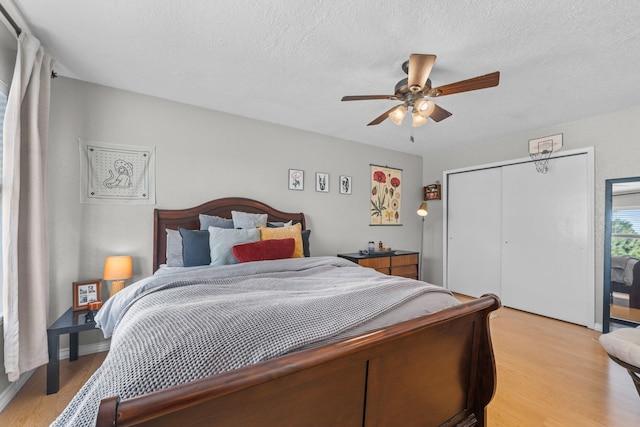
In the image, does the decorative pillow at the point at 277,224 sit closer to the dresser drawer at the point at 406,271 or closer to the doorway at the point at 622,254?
the dresser drawer at the point at 406,271

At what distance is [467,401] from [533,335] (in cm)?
214

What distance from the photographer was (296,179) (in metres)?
3.63

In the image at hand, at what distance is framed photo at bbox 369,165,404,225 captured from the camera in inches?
173

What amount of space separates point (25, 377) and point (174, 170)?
6.38 feet

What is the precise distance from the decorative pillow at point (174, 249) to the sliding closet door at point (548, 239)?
414cm

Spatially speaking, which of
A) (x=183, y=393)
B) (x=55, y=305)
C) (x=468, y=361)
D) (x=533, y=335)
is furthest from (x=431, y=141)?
(x=55, y=305)

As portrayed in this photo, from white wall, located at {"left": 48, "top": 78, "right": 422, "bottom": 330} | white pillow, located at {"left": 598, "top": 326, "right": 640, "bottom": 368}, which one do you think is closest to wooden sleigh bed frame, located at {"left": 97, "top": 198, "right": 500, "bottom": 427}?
white pillow, located at {"left": 598, "top": 326, "right": 640, "bottom": 368}

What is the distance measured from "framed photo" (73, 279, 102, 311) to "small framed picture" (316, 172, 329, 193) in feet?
8.38

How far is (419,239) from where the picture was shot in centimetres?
500

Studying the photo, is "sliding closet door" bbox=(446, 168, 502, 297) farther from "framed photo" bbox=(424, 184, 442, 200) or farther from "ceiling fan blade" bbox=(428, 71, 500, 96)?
"ceiling fan blade" bbox=(428, 71, 500, 96)

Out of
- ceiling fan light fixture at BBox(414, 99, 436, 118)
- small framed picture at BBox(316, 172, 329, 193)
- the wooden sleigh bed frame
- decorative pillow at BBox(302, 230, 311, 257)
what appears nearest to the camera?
the wooden sleigh bed frame

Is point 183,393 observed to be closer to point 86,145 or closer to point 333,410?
point 333,410

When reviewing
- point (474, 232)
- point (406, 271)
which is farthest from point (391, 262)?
point (474, 232)

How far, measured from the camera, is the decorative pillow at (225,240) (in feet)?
7.97
